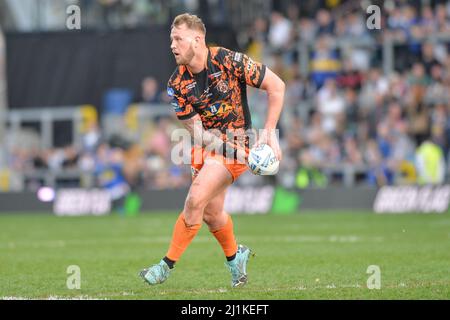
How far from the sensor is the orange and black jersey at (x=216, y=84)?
9867 millimetres

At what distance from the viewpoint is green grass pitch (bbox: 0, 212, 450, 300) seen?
9633mm

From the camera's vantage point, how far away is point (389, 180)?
2322 cm

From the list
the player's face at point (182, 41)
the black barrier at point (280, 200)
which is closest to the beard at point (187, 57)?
the player's face at point (182, 41)

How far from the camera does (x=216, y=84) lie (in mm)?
9891

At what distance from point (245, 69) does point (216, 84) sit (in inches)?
11.8

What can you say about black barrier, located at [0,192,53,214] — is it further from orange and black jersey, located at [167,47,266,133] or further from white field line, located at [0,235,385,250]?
orange and black jersey, located at [167,47,266,133]

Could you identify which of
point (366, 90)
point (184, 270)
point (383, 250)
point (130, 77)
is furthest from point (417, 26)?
point (184, 270)

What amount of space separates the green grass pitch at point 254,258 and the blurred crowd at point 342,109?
2043 mm

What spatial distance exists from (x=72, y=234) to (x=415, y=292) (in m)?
9.94

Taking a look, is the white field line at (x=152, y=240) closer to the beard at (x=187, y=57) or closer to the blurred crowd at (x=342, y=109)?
the beard at (x=187, y=57)

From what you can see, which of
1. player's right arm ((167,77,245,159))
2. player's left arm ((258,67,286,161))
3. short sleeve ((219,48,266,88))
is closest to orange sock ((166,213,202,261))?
player's right arm ((167,77,245,159))

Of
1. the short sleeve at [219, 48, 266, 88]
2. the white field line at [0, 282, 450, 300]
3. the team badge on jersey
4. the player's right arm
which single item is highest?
the short sleeve at [219, 48, 266, 88]

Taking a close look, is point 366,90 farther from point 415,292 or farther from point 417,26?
point 415,292
